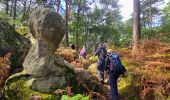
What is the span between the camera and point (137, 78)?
1094cm

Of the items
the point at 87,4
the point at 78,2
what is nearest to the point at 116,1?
the point at 87,4

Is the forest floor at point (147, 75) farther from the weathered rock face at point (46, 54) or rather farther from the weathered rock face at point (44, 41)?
the weathered rock face at point (44, 41)

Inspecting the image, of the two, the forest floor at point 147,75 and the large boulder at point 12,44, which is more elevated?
the large boulder at point 12,44

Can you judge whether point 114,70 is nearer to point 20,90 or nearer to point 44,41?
point 44,41

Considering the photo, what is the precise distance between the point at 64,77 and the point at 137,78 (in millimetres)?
2700

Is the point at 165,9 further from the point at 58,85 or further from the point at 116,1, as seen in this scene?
the point at 58,85

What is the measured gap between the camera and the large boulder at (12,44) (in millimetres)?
11954

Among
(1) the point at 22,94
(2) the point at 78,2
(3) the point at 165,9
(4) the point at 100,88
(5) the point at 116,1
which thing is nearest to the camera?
(1) the point at 22,94

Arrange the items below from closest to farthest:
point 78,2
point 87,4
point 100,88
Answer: point 100,88
point 78,2
point 87,4

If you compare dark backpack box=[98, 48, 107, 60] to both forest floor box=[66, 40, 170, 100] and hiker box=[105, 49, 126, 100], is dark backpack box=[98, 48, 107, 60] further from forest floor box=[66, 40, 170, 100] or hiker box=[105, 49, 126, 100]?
hiker box=[105, 49, 126, 100]

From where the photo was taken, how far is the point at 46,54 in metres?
9.86

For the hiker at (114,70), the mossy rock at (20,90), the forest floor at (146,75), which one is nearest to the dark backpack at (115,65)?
the hiker at (114,70)

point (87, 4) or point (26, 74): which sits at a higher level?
point (87, 4)

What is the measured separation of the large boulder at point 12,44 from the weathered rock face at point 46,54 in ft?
7.28
